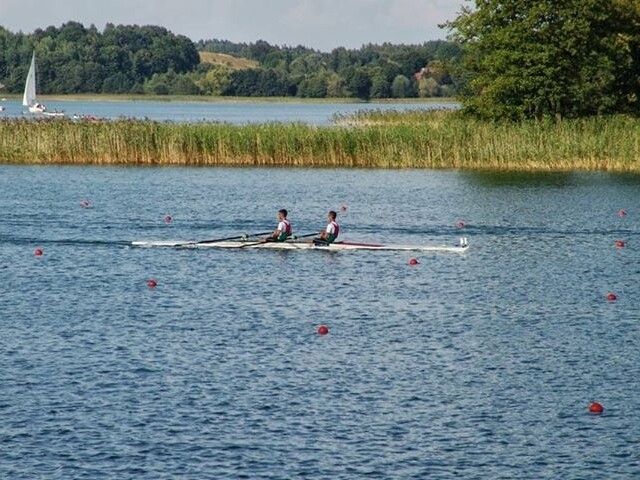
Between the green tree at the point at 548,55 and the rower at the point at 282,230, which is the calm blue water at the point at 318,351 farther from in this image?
the green tree at the point at 548,55

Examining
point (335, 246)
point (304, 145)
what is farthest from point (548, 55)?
point (335, 246)

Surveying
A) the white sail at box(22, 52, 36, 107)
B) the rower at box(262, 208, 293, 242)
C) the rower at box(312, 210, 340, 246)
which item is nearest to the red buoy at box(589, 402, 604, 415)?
the rower at box(312, 210, 340, 246)

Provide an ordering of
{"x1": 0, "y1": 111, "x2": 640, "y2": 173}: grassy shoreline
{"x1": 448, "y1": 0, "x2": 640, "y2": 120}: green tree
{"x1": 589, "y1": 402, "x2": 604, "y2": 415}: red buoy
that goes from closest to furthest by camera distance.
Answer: {"x1": 589, "y1": 402, "x2": 604, "y2": 415}: red buoy → {"x1": 0, "y1": 111, "x2": 640, "y2": 173}: grassy shoreline → {"x1": 448, "y1": 0, "x2": 640, "y2": 120}: green tree

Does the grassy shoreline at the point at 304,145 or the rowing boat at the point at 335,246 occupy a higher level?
the grassy shoreline at the point at 304,145

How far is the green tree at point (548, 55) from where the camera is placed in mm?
69625

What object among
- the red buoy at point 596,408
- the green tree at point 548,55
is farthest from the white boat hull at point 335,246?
the green tree at point 548,55

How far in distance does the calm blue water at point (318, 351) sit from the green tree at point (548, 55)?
2321 cm

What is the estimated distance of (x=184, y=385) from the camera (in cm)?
2219

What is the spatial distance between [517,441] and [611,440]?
1397 millimetres

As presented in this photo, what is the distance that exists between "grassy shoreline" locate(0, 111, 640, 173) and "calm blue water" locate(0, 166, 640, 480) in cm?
1326

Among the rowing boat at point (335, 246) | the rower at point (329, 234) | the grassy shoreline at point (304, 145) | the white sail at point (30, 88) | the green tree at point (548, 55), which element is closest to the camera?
the rower at point (329, 234)

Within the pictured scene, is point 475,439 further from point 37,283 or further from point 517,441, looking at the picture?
point 37,283

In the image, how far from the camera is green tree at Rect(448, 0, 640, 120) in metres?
69.6

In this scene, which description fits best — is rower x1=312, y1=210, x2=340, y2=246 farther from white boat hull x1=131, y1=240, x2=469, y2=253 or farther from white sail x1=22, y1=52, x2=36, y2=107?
white sail x1=22, y1=52, x2=36, y2=107
